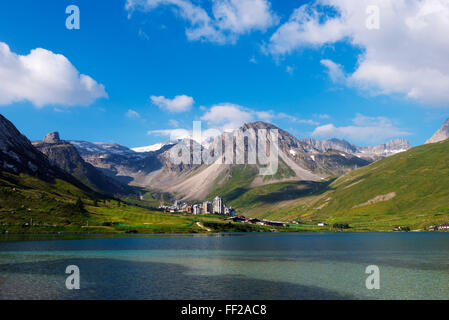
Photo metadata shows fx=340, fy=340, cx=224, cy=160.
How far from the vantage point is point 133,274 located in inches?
2864

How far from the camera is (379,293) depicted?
56.1 meters

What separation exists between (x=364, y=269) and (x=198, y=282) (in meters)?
43.0

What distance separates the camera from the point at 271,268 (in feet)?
277

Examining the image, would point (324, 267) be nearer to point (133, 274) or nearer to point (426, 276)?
point (426, 276)

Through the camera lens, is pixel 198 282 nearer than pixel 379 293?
No
